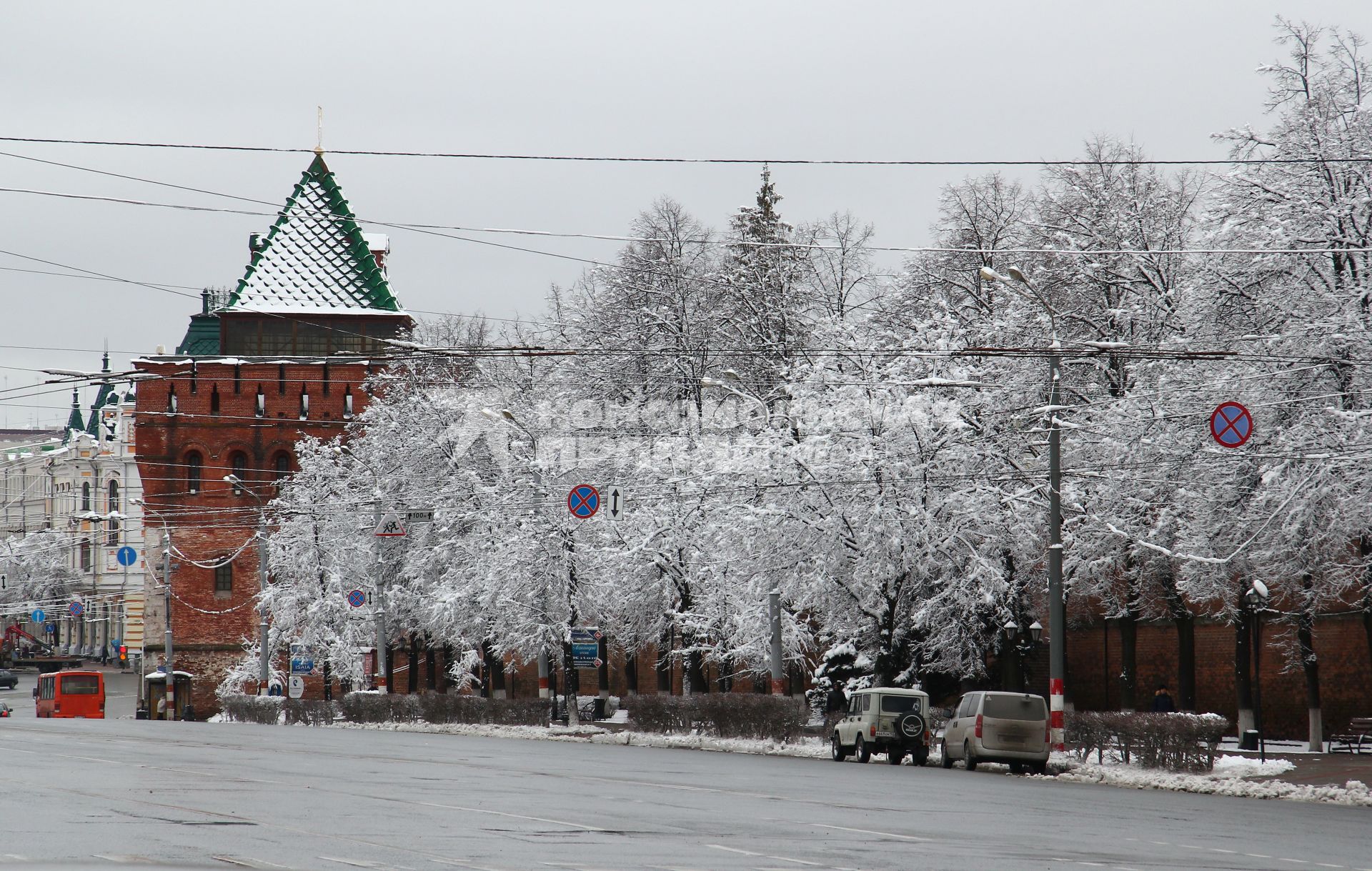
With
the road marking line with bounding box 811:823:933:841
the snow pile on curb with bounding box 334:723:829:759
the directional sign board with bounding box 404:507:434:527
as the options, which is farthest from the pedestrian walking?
the road marking line with bounding box 811:823:933:841

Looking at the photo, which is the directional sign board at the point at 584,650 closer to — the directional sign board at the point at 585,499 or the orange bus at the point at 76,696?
the directional sign board at the point at 585,499

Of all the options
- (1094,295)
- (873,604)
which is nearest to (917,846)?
(873,604)

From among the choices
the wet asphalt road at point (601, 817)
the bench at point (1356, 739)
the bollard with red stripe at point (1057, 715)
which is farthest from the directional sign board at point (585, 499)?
the bench at point (1356, 739)

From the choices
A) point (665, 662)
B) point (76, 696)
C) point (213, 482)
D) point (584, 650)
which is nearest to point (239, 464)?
point (213, 482)

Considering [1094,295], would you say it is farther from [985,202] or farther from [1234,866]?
[1234,866]

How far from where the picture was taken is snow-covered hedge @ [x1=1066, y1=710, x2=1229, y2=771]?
26.2 m

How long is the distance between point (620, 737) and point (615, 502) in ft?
18.0

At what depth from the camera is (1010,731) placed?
29.3 meters

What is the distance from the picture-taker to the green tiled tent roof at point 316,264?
75938mm

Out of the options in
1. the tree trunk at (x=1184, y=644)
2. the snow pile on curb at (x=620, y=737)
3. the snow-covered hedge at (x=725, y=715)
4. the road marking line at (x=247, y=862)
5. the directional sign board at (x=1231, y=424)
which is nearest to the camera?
the road marking line at (x=247, y=862)

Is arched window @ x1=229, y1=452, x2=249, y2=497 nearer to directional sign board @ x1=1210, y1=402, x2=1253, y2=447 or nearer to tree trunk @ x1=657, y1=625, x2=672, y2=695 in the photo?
tree trunk @ x1=657, y1=625, x2=672, y2=695

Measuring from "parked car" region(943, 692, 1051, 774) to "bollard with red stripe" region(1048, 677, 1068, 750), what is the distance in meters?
0.16

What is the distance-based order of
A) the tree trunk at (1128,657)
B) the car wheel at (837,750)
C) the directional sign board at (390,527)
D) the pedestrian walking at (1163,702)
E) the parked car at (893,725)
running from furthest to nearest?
1. the directional sign board at (390,527)
2. the tree trunk at (1128,657)
3. the pedestrian walking at (1163,702)
4. the car wheel at (837,750)
5. the parked car at (893,725)

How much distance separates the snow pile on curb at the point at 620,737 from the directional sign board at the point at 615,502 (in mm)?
5232
